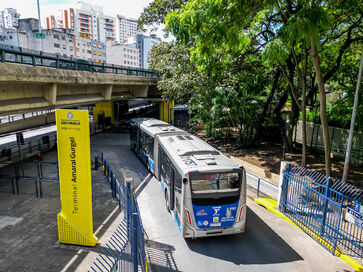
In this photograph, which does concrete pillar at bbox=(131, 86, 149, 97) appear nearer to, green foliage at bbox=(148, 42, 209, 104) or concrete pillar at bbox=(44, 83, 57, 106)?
green foliage at bbox=(148, 42, 209, 104)

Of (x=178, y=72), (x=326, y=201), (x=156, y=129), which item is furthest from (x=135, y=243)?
(x=178, y=72)

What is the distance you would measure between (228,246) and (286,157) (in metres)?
10.0

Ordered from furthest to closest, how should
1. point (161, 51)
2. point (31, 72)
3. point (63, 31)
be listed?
point (63, 31), point (161, 51), point (31, 72)

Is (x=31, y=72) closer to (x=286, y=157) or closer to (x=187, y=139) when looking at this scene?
(x=187, y=139)

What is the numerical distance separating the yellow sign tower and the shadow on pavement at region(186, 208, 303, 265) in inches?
138

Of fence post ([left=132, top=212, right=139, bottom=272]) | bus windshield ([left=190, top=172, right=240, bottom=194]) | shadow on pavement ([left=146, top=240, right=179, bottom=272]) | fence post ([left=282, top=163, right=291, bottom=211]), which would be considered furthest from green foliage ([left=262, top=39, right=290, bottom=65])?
shadow on pavement ([left=146, top=240, right=179, bottom=272])

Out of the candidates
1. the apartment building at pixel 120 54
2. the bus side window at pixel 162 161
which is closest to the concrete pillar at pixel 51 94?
the bus side window at pixel 162 161

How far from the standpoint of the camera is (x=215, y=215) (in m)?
8.11

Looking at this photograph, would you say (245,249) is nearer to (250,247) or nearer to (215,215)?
(250,247)

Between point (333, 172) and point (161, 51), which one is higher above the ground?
point (161, 51)

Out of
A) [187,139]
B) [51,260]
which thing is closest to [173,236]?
[51,260]

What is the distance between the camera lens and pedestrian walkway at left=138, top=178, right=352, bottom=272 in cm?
738

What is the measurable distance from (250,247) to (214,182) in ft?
8.15

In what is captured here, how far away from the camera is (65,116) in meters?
7.71
